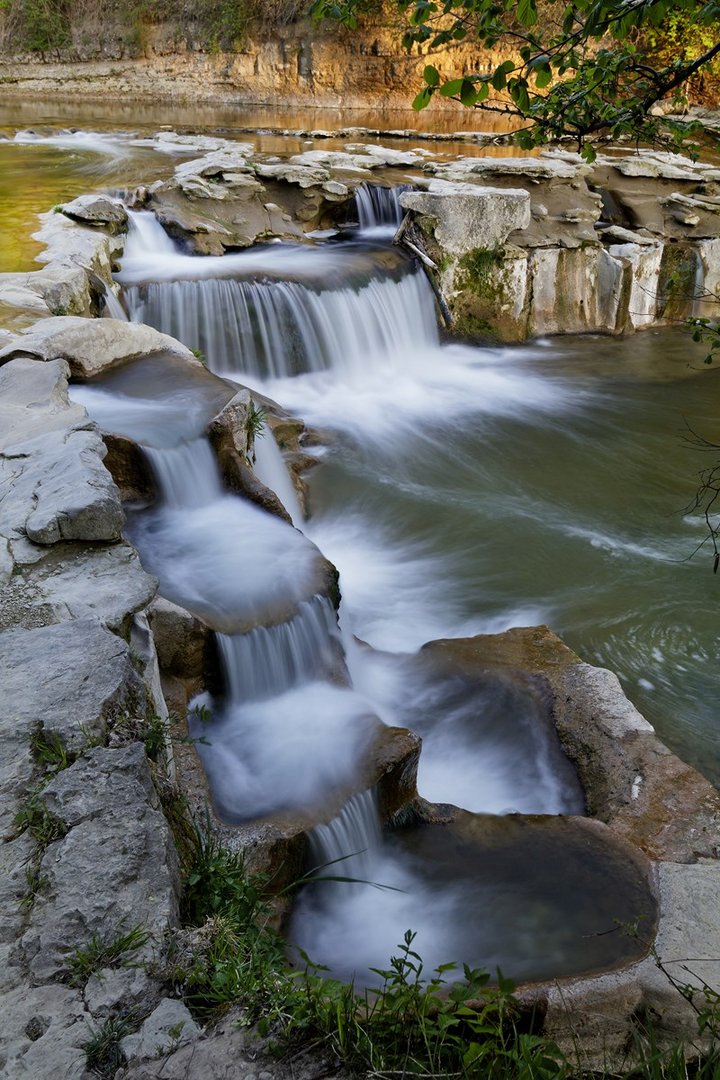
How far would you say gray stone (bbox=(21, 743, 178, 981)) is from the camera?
1.93 meters

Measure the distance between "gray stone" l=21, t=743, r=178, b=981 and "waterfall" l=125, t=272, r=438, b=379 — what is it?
21.6ft

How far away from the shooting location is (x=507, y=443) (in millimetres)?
8180

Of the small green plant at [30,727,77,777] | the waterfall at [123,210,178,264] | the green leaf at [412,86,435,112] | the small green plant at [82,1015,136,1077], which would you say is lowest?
the small green plant at [82,1015,136,1077]

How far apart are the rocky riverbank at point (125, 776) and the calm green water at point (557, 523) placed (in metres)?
0.67

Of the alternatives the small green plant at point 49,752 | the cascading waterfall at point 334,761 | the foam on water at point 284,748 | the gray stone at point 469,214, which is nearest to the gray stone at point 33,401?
the cascading waterfall at point 334,761

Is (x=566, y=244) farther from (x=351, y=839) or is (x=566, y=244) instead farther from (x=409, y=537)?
(x=351, y=839)

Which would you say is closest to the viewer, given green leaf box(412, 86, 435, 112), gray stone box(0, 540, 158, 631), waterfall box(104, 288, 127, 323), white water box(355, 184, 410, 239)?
green leaf box(412, 86, 435, 112)

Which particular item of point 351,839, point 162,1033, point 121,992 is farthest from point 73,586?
Answer: point 162,1033

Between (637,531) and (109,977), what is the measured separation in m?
5.57

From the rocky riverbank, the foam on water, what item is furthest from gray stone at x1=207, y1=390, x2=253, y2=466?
the foam on water

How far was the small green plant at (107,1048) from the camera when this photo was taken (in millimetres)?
1684

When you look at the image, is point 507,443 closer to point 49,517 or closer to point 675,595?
point 675,595

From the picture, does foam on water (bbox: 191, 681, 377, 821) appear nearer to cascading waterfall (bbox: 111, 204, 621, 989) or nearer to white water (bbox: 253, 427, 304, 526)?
cascading waterfall (bbox: 111, 204, 621, 989)

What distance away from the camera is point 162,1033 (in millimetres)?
1763
